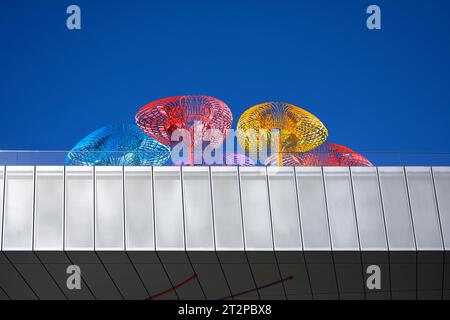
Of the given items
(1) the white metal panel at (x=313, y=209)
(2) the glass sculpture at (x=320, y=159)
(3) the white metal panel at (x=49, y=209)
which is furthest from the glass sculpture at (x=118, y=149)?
(1) the white metal panel at (x=313, y=209)

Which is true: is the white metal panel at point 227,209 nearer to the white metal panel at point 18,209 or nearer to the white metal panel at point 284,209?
the white metal panel at point 284,209

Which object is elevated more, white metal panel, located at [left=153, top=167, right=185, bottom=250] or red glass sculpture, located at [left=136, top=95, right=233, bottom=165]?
red glass sculpture, located at [left=136, top=95, right=233, bottom=165]

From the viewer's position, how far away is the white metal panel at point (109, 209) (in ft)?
94.4

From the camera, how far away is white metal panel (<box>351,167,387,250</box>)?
29281mm

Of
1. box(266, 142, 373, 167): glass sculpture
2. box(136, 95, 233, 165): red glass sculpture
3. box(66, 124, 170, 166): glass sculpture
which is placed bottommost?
box(266, 142, 373, 167): glass sculpture

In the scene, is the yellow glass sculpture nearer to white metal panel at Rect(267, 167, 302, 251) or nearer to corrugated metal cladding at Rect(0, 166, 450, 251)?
white metal panel at Rect(267, 167, 302, 251)

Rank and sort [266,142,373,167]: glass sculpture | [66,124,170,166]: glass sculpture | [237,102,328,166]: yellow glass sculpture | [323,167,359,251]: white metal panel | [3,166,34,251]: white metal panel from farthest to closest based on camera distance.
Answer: [237,102,328,166]: yellow glass sculpture, [66,124,170,166]: glass sculpture, [266,142,373,167]: glass sculpture, [323,167,359,251]: white metal panel, [3,166,34,251]: white metal panel

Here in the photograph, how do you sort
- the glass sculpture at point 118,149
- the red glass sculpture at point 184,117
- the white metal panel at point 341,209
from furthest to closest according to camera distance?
the red glass sculpture at point 184,117 < the glass sculpture at point 118,149 < the white metal panel at point 341,209

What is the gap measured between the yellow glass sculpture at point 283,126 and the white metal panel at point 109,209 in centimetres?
898

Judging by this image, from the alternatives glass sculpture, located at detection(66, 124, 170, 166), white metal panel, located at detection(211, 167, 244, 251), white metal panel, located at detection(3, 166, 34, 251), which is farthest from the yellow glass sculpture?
white metal panel, located at detection(3, 166, 34, 251)

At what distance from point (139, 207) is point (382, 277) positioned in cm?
981

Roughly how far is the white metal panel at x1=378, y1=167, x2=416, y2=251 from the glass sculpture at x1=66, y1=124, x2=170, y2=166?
866 cm

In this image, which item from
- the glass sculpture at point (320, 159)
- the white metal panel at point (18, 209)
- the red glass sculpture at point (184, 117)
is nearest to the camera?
the white metal panel at point (18, 209)

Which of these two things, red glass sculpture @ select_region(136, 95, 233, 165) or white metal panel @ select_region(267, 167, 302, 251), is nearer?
white metal panel @ select_region(267, 167, 302, 251)
